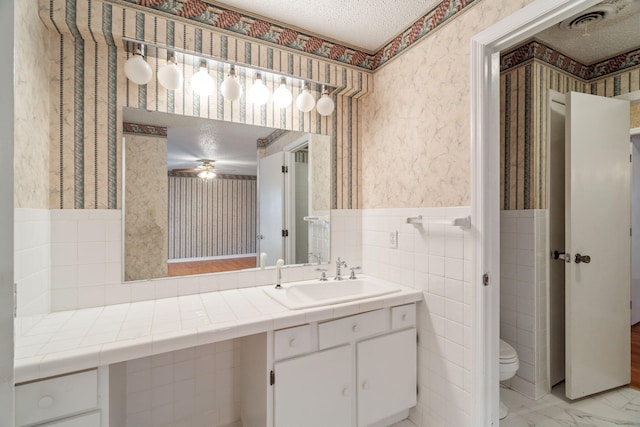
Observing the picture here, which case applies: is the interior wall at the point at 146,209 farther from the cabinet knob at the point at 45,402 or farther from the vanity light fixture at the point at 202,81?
the cabinet knob at the point at 45,402

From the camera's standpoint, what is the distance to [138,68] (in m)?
1.52

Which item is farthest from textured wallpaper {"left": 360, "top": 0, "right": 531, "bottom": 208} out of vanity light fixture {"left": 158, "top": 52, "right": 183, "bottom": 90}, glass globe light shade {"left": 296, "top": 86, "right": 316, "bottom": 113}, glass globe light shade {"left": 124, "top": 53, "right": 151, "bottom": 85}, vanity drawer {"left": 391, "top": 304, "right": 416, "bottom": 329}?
glass globe light shade {"left": 124, "top": 53, "right": 151, "bottom": 85}

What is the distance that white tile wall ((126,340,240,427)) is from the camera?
1.58 meters

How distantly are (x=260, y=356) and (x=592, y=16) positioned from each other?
2.70 meters

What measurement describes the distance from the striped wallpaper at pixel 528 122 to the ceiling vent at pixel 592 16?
247 mm

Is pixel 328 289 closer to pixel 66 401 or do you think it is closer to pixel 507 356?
pixel 507 356

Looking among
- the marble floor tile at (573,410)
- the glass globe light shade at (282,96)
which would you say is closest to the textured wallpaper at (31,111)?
the glass globe light shade at (282,96)

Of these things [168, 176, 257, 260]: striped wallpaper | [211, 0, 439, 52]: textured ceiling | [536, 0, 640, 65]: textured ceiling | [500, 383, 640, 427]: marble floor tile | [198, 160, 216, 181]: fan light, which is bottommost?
[500, 383, 640, 427]: marble floor tile

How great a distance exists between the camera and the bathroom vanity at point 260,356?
999 millimetres

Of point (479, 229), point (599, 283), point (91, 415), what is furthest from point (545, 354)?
point (91, 415)

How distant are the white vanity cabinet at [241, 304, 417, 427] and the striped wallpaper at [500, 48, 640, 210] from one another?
4.01 ft

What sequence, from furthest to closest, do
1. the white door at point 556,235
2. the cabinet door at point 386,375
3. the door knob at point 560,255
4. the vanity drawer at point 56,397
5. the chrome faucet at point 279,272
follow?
the white door at point 556,235
the door knob at point 560,255
the chrome faucet at point 279,272
the cabinet door at point 386,375
the vanity drawer at point 56,397

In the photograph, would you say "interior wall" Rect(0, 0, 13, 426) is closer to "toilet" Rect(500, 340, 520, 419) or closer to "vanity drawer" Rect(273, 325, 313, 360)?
"vanity drawer" Rect(273, 325, 313, 360)

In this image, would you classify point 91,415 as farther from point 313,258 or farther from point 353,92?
point 353,92
